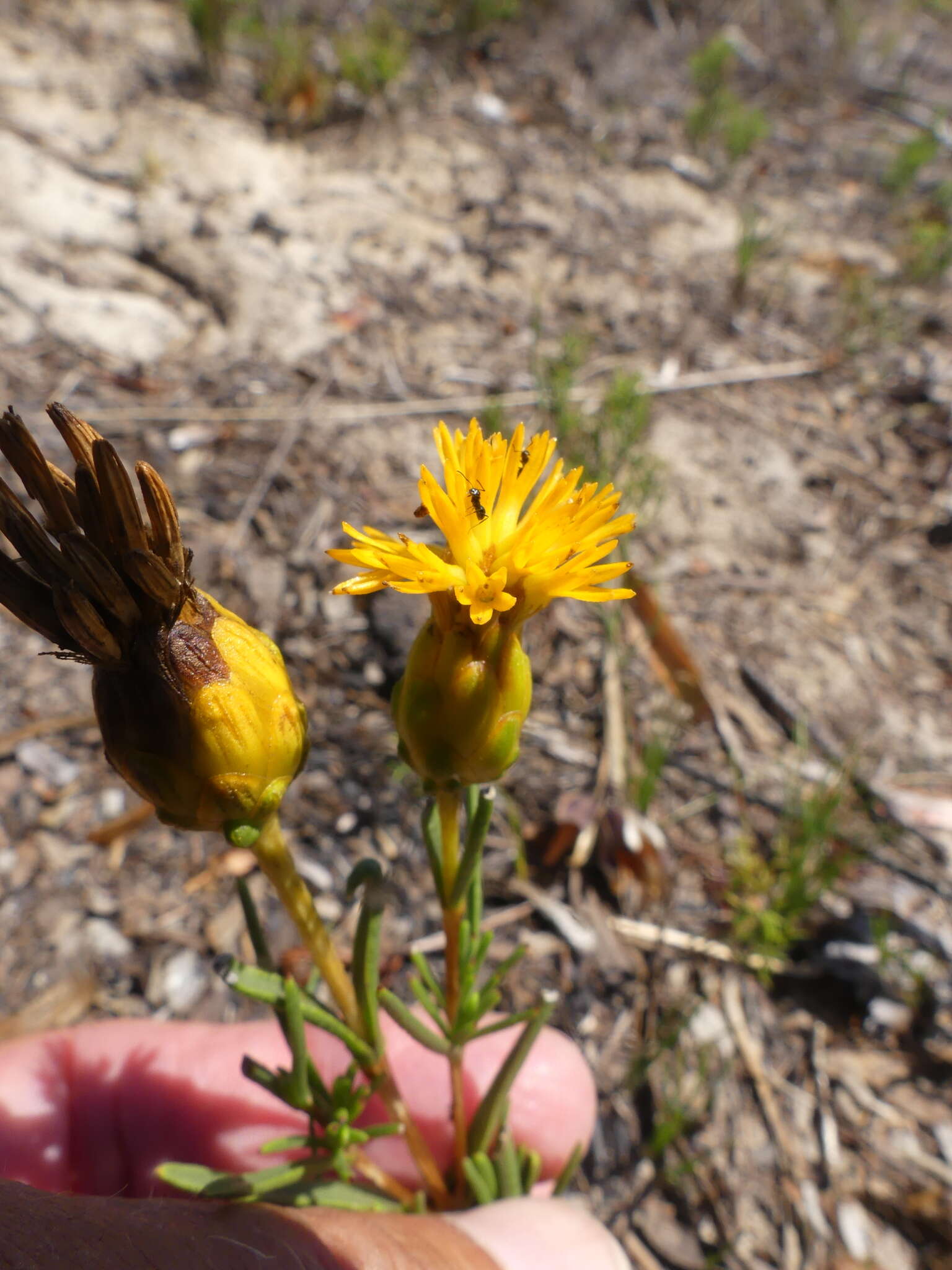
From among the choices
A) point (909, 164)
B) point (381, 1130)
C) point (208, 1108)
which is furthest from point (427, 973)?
point (909, 164)

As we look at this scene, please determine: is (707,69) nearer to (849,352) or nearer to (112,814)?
(849,352)

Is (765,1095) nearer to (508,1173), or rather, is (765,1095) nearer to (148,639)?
(508,1173)

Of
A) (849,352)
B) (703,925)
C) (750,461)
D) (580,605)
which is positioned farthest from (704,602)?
(849,352)

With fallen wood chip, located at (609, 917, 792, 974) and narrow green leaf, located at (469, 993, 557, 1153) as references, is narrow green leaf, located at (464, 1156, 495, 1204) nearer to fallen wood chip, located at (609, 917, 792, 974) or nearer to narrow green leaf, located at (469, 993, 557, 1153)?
narrow green leaf, located at (469, 993, 557, 1153)

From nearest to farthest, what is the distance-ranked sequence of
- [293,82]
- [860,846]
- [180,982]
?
[180,982] → [860,846] → [293,82]

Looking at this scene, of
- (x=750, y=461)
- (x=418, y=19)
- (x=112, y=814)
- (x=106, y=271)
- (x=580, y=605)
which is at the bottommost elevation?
(x=112, y=814)
